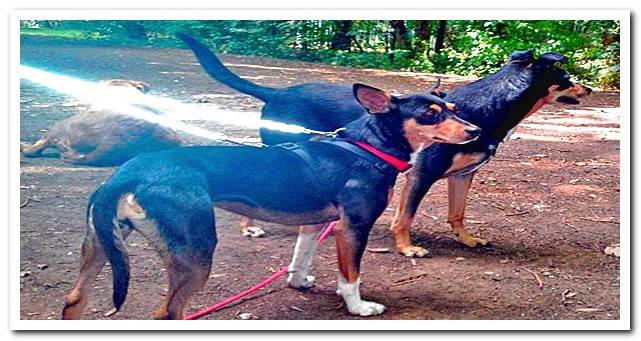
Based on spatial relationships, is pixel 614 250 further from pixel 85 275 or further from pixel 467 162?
pixel 85 275

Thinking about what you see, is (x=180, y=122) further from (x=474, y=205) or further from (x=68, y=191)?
(x=474, y=205)

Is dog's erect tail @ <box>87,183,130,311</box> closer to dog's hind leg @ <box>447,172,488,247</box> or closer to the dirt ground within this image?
the dirt ground

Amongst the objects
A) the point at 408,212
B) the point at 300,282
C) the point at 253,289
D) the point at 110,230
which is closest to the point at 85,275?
the point at 110,230

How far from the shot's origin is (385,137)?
2203 millimetres

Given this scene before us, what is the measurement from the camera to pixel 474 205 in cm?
277

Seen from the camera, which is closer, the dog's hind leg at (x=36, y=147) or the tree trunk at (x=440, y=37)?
the dog's hind leg at (x=36, y=147)

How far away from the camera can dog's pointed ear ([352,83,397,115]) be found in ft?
7.04

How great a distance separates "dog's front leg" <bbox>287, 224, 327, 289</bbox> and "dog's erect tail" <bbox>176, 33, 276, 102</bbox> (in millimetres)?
438

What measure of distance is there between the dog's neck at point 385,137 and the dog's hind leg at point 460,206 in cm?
52

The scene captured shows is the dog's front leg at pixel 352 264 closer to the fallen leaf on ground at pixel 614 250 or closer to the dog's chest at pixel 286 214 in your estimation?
the dog's chest at pixel 286 214

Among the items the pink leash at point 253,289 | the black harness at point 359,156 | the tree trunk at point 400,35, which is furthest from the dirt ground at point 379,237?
the black harness at point 359,156

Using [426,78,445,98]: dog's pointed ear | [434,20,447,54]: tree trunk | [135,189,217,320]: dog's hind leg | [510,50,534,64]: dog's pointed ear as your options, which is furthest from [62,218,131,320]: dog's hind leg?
[510,50,534,64]: dog's pointed ear

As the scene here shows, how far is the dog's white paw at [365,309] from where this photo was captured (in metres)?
2.27
